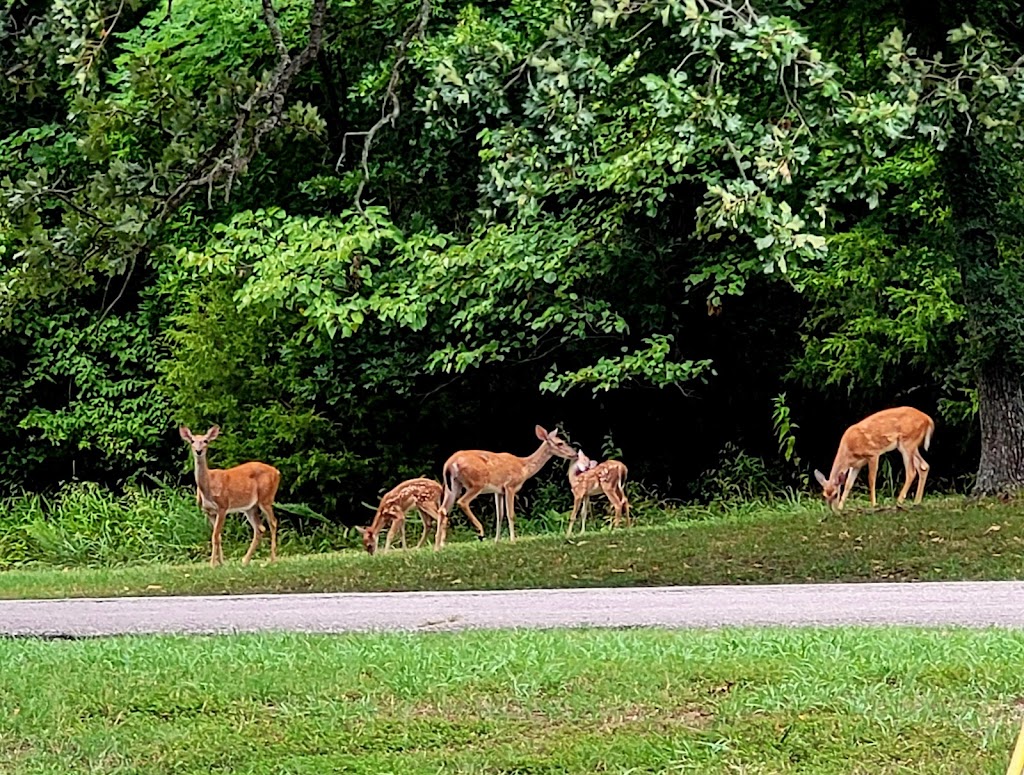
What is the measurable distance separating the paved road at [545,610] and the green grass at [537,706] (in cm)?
100

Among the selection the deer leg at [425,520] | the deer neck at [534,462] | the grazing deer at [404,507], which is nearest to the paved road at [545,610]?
the grazing deer at [404,507]

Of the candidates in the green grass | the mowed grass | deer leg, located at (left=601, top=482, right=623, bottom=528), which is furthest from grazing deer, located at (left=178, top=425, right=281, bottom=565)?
the green grass

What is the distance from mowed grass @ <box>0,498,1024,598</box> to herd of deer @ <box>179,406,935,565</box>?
0.43 m

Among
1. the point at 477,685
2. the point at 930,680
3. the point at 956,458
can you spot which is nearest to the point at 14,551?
the point at 956,458

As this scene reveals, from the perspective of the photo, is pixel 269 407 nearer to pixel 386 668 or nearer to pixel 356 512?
pixel 356 512

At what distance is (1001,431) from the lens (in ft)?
46.9

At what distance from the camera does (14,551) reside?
18.0 metres

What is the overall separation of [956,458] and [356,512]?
7700mm

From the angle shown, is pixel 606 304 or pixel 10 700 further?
pixel 606 304

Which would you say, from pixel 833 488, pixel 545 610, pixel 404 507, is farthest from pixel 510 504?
pixel 545 610

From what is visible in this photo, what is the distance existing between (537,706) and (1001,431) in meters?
9.50

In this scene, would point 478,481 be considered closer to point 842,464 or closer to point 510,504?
point 510,504

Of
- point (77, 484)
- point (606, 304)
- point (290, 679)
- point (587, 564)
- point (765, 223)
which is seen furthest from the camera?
point (77, 484)

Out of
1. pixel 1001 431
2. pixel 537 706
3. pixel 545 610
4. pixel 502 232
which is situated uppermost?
pixel 502 232
